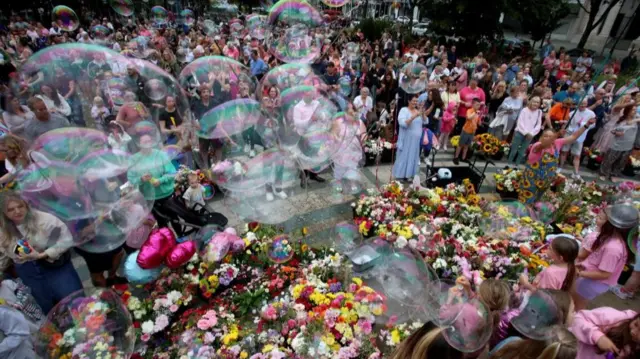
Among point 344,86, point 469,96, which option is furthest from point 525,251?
point 344,86

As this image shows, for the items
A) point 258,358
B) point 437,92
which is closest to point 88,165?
point 258,358

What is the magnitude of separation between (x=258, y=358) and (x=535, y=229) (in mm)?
4027

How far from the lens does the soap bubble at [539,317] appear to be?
2.28 meters

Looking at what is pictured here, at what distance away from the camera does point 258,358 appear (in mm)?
3168

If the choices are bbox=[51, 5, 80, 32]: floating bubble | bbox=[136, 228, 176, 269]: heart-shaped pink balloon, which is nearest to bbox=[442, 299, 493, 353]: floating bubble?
bbox=[136, 228, 176, 269]: heart-shaped pink balloon

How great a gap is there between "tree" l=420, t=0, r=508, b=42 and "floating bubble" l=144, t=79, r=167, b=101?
17775 mm

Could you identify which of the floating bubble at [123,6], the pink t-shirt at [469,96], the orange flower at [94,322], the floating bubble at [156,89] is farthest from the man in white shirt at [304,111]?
the floating bubble at [123,6]

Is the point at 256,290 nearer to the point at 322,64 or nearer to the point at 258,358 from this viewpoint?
the point at 258,358

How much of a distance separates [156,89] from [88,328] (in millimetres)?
4288

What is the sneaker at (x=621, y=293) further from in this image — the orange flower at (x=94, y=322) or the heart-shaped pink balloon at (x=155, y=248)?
the orange flower at (x=94, y=322)

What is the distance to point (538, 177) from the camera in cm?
574

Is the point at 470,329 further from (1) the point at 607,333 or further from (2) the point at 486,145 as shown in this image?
(2) the point at 486,145

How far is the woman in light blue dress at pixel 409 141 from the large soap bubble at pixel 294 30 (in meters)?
3.06

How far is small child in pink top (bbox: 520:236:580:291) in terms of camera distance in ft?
9.89
